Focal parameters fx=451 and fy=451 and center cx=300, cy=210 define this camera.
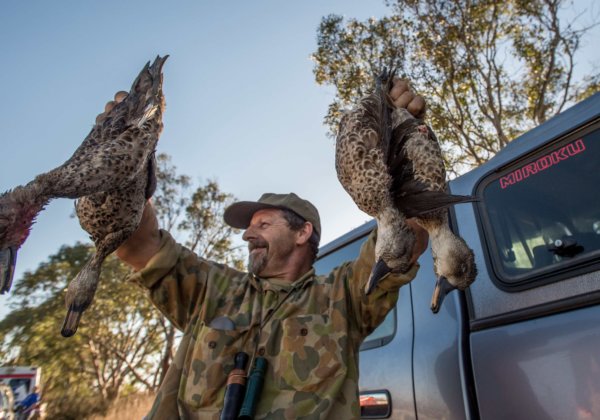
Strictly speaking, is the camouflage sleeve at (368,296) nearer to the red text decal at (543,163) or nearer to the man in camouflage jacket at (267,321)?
the man in camouflage jacket at (267,321)

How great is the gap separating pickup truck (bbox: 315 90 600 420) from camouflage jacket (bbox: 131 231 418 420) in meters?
0.33

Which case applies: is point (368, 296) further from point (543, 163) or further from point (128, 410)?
point (128, 410)

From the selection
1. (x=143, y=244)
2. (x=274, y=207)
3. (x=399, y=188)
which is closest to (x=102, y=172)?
(x=143, y=244)

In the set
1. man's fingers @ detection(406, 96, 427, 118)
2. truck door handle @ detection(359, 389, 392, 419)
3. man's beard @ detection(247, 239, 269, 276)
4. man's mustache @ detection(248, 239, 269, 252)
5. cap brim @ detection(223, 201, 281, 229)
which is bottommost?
truck door handle @ detection(359, 389, 392, 419)

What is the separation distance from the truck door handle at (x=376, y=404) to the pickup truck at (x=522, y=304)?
1 cm

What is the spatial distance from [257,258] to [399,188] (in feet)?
5.22

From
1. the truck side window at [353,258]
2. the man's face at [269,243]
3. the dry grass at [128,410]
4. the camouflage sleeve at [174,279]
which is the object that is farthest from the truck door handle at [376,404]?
the dry grass at [128,410]

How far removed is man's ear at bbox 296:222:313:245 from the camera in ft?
10.4

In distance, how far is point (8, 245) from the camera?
1430mm

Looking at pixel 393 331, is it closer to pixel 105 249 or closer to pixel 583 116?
pixel 583 116

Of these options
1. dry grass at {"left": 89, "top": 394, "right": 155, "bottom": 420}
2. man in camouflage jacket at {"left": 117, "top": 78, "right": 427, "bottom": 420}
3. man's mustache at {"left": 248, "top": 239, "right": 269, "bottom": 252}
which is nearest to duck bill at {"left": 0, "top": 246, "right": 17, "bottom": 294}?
man in camouflage jacket at {"left": 117, "top": 78, "right": 427, "bottom": 420}

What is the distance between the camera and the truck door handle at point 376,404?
8.15 ft

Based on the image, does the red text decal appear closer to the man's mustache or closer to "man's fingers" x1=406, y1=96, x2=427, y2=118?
"man's fingers" x1=406, y1=96, x2=427, y2=118

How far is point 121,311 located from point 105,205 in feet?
66.6
